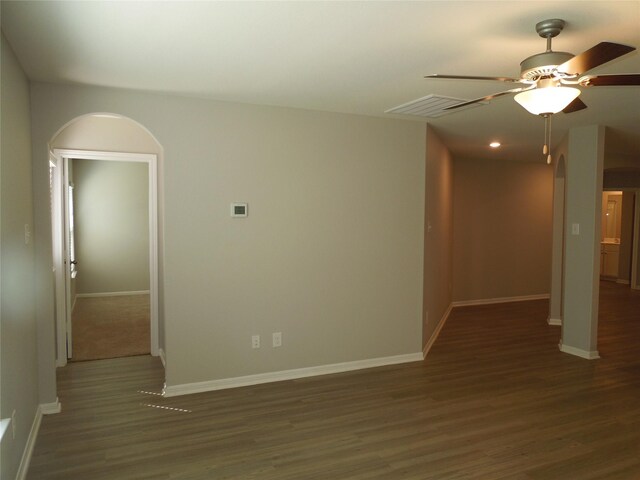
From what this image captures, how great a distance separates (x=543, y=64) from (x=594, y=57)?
23 centimetres

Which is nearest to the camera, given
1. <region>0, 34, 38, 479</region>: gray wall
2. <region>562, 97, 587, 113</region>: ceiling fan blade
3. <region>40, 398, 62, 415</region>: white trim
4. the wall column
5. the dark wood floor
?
<region>0, 34, 38, 479</region>: gray wall

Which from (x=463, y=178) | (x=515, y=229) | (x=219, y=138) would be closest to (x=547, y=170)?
(x=515, y=229)

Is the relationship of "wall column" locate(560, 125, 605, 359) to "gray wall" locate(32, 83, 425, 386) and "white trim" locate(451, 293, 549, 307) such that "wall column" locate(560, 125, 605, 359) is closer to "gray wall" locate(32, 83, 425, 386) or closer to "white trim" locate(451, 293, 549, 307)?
"gray wall" locate(32, 83, 425, 386)

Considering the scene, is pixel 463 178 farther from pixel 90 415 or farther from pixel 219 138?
pixel 90 415

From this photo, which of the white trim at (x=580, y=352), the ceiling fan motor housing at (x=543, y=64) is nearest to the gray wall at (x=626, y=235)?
the white trim at (x=580, y=352)

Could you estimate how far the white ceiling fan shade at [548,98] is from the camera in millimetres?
2143

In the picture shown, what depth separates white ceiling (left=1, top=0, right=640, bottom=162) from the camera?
83.0 inches

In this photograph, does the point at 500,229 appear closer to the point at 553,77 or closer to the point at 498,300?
the point at 498,300

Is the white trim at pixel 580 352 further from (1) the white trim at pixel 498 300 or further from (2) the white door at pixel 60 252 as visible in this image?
(2) the white door at pixel 60 252

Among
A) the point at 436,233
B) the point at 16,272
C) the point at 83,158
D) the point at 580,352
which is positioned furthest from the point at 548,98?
the point at 83,158

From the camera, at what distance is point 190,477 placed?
263 cm

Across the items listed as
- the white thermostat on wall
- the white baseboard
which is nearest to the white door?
the white thermostat on wall

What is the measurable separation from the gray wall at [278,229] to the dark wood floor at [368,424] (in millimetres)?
431

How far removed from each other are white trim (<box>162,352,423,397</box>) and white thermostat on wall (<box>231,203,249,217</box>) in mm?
1421
